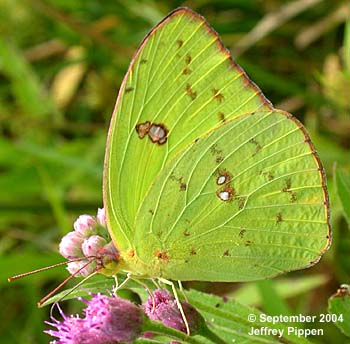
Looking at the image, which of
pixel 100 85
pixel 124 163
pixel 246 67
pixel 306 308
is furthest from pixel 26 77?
pixel 124 163

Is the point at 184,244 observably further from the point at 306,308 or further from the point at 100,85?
the point at 100,85

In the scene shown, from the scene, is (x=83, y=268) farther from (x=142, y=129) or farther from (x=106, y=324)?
(x=142, y=129)

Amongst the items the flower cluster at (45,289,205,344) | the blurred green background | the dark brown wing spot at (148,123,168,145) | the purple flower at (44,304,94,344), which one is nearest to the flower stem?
the flower cluster at (45,289,205,344)

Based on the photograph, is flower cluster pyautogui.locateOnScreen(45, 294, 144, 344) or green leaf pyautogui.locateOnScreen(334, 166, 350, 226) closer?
flower cluster pyautogui.locateOnScreen(45, 294, 144, 344)

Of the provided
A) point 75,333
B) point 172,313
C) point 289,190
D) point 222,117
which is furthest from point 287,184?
point 75,333

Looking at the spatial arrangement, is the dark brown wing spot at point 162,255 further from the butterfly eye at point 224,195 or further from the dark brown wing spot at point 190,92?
the dark brown wing spot at point 190,92

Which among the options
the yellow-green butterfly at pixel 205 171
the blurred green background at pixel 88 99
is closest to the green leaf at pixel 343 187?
the yellow-green butterfly at pixel 205 171

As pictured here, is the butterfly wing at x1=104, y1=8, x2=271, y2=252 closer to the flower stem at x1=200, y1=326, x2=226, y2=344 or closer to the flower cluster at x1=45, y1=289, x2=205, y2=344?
the flower cluster at x1=45, y1=289, x2=205, y2=344
